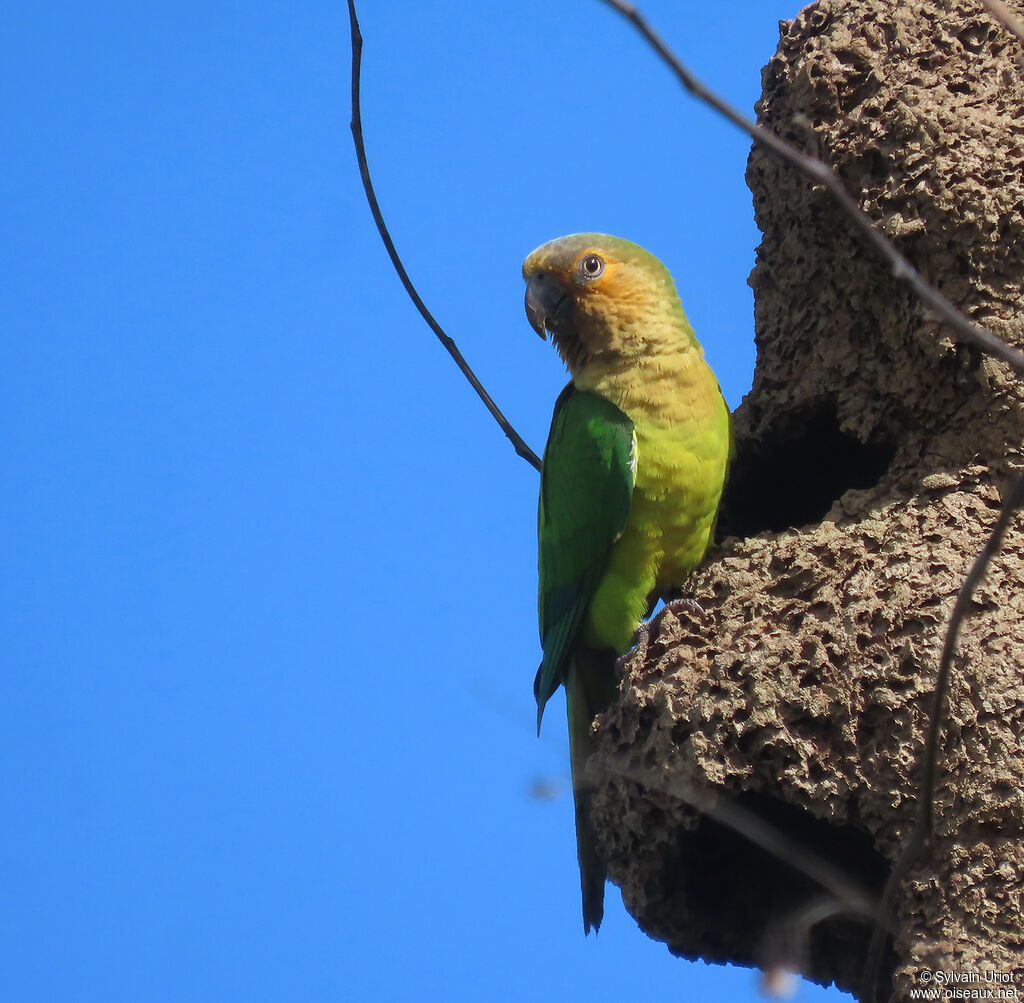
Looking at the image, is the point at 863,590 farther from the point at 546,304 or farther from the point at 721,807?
the point at 546,304

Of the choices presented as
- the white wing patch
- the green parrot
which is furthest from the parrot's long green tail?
the white wing patch

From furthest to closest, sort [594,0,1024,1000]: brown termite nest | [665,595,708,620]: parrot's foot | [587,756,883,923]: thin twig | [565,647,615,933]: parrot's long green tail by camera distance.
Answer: [565,647,615,933]: parrot's long green tail
[665,595,708,620]: parrot's foot
[587,756,883,923]: thin twig
[594,0,1024,1000]: brown termite nest

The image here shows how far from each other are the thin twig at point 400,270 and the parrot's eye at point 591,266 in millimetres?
833

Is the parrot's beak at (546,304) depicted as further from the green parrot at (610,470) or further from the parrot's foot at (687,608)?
the parrot's foot at (687,608)

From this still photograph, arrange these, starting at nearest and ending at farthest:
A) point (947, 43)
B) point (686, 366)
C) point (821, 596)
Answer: point (821, 596)
point (947, 43)
point (686, 366)

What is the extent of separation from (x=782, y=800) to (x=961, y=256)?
161cm

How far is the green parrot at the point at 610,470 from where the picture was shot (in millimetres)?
4051

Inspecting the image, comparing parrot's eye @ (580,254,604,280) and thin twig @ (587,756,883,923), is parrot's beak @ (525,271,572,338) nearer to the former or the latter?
parrot's eye @ (580,254,604,280)

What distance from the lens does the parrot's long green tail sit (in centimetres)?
394

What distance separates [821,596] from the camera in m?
3.36

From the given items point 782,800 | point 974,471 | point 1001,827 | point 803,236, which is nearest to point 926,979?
point 1001,827

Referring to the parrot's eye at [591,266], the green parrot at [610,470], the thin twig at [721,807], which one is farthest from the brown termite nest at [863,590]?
the parrot's eye at [591,266]

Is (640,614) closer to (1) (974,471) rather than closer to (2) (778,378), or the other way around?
(2) (778,378)

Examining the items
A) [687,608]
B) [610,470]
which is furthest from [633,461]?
[687,608]
